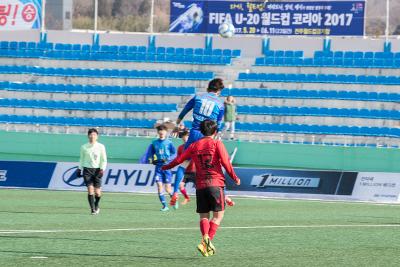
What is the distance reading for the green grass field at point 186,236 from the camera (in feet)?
38.4

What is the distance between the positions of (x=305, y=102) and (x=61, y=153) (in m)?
9.19

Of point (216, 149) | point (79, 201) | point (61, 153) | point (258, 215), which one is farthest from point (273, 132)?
point (216, 149)

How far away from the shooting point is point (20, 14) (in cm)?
4369

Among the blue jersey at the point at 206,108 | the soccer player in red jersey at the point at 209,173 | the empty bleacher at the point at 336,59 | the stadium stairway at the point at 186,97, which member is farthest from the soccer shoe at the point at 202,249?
the empty bleacher at the point at 336,59

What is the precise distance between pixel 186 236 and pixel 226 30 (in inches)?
1054

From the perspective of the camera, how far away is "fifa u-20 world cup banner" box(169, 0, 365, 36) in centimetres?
4050

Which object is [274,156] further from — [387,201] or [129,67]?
[129,67]

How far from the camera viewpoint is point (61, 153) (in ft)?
117

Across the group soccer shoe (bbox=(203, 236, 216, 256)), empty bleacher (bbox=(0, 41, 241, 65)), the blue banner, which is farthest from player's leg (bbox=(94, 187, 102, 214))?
empty bleacher (bbox=(0, 41, 241, 65))

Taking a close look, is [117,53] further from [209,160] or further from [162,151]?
[209,160]

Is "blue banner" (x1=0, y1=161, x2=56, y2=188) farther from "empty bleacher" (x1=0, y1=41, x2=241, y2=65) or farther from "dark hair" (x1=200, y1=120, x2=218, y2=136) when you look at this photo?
"dark hair" (x1=200, y1=120, x2=218, y2=136)

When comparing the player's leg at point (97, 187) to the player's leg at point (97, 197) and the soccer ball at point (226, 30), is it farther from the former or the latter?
the soccer ball at point (226, 30)

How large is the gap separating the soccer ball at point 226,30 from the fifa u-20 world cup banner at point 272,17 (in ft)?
3.82

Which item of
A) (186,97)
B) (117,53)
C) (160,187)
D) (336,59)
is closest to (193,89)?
(186,97)
